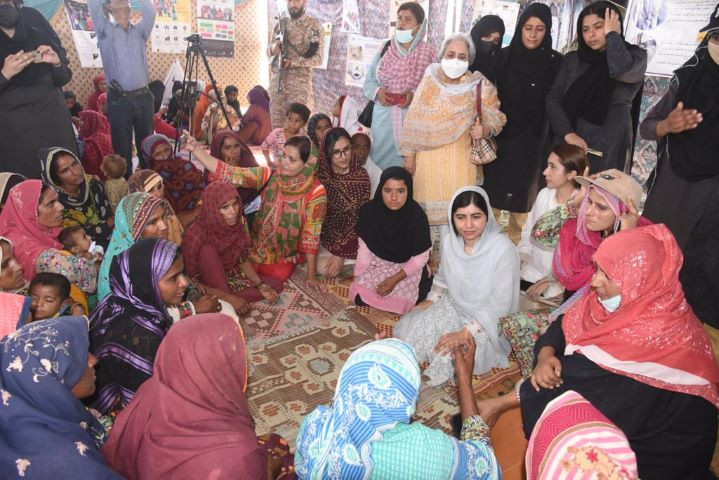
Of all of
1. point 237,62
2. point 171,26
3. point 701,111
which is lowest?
point 701,111

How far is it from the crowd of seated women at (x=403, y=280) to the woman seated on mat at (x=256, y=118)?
7.64 ft

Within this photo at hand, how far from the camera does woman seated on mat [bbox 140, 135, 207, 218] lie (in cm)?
380

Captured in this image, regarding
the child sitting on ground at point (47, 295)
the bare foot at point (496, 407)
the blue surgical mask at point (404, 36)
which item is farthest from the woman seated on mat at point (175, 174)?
the bare foot at point (496, 407)

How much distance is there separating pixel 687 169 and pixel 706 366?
1397 mm

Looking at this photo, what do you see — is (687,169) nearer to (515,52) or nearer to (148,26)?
(515,52)

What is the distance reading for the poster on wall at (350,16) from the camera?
589 cm

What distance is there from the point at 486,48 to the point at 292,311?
2243 millimetres

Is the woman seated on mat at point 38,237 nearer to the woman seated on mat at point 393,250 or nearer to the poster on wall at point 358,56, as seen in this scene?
the woman seated on mat at point 393,250

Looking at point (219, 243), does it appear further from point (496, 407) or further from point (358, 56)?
point (358, 56)

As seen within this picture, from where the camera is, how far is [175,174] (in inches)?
150

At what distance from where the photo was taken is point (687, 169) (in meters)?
2.54

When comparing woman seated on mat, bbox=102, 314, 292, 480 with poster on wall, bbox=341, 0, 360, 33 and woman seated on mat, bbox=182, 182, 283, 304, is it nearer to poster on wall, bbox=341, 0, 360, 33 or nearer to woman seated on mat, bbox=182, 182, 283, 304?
A: woman seated on mat, bbox=182, 182, 283, 304

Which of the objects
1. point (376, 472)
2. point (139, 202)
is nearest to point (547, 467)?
point (376, 472)

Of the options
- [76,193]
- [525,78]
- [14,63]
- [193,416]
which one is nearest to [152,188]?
[76,193]
